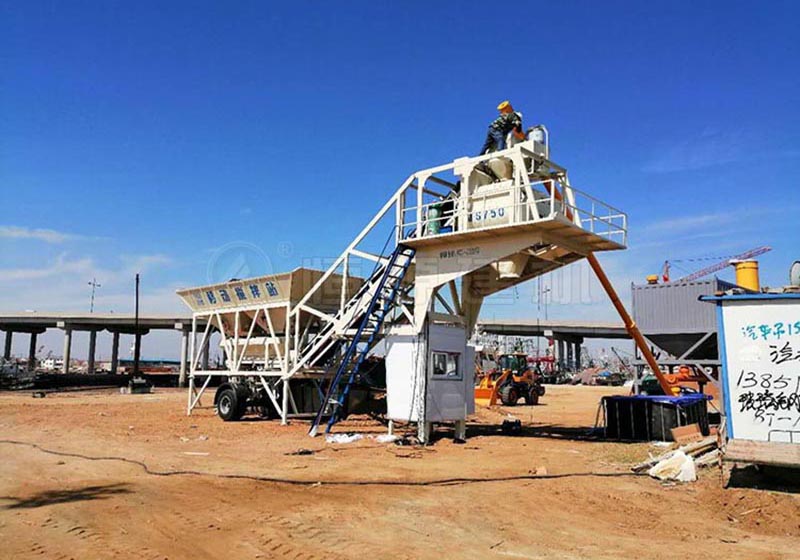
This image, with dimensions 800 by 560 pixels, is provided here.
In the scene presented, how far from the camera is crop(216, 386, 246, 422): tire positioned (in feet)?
73.4

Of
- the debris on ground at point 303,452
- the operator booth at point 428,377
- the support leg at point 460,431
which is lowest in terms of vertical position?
the debris on ground at point 303,452

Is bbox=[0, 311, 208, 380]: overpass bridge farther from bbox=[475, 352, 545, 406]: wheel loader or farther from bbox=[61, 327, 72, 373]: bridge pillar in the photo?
bbox=[475, 352, 545, 406]: wheel loader

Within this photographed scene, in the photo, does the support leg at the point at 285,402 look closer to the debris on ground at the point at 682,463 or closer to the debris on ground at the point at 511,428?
the debris on ground at the point at 511,428

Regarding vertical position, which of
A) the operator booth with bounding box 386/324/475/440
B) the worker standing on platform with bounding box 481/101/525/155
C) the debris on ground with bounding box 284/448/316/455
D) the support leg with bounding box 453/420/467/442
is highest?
the worker standing on platform with bounding box 481/101/525/155

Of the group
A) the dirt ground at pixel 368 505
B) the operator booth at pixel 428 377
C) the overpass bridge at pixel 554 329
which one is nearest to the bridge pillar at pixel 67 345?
the overpass bridge at pixel 554 329

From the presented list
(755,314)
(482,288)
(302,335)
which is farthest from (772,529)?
(302,335)

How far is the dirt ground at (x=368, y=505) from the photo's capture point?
23.1ft

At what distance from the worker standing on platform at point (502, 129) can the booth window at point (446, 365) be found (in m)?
5.45

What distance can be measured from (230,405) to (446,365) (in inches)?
369

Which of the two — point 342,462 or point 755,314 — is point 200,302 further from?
point 755,314

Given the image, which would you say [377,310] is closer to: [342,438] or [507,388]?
[342,438]

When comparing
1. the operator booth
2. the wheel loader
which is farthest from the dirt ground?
the wheel loader

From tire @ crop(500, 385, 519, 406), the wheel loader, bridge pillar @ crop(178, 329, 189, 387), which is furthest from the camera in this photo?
bridge pillar @ crop(178, 329, 189, 387)

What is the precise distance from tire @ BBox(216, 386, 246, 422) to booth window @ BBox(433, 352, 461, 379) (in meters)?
9.00
